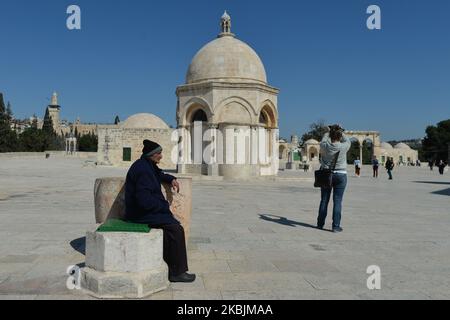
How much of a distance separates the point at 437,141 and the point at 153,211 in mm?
87175

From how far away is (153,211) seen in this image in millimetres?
4266

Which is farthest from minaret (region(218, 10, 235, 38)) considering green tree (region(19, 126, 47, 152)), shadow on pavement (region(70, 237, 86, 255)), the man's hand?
green tree (region(19, 126, 47, 152))

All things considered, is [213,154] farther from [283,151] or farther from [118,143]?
[283,151]

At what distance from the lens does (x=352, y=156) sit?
78.1 m

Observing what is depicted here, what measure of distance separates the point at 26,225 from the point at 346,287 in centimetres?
561

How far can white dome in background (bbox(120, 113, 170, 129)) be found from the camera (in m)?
43.9

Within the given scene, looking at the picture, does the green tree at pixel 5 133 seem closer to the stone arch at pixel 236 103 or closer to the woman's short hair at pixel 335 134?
the stone arch at pixel 236 103

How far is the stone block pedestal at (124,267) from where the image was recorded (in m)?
3.60

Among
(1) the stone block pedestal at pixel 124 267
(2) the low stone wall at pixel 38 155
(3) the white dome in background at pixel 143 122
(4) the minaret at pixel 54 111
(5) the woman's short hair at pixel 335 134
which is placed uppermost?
(4) the minaret at pixel 54 111

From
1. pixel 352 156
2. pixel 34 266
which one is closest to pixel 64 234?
pixel 34 266

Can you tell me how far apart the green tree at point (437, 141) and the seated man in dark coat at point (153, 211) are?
268 ft

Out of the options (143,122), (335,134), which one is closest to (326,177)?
(335,134)

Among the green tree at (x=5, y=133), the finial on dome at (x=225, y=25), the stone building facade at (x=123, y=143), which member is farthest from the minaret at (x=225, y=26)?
the green tree at (x=5, y=133)
